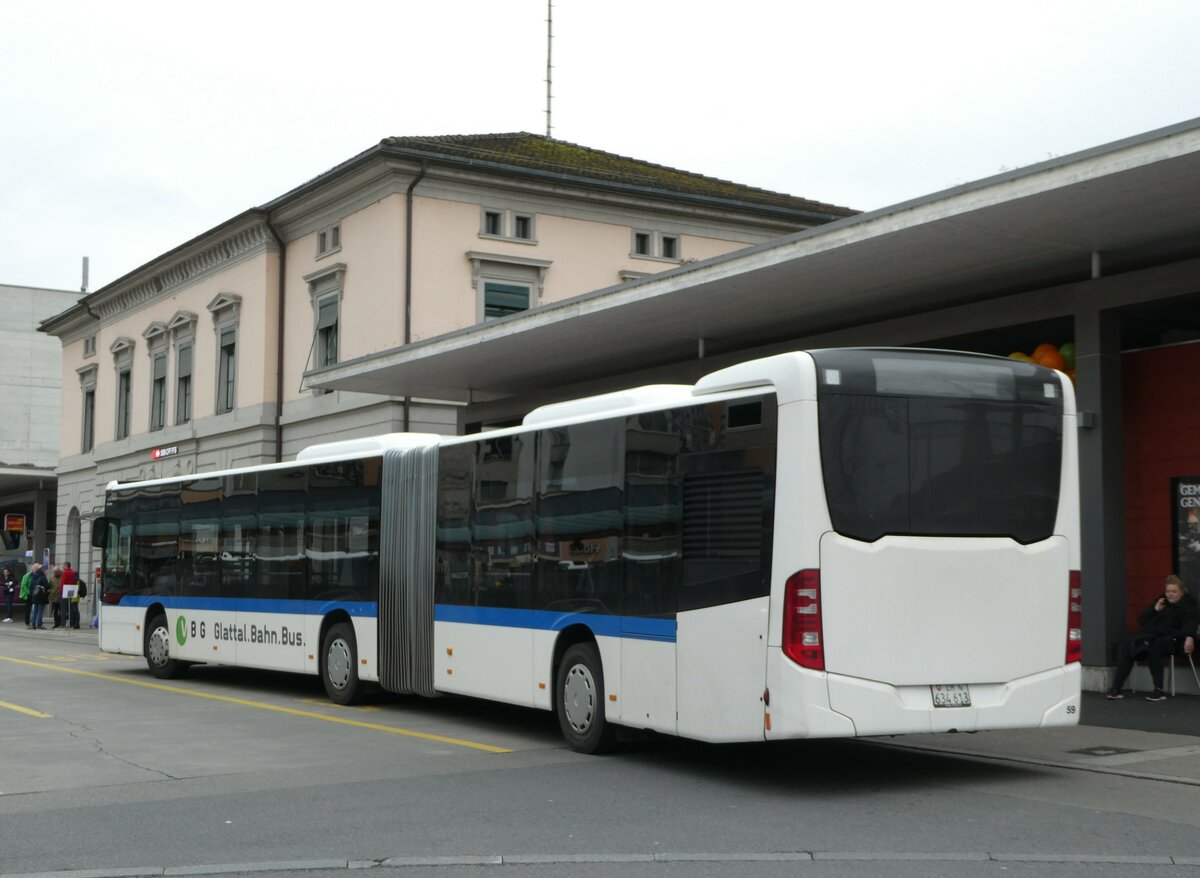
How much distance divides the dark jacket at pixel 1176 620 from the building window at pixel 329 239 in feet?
78.7

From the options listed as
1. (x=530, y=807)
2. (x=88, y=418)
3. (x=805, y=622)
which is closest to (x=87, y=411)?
(x=88, y=418)

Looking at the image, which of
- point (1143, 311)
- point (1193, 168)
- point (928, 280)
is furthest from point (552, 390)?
point (1193, 168)

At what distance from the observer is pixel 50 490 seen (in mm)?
68000

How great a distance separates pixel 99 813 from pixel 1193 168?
32.9ft

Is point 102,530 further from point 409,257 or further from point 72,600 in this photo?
point 72,600

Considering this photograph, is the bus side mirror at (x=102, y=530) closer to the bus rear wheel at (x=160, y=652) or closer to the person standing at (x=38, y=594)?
the bus rear wheel at (x=160, y=652)

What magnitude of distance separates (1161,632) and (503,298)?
2136 centimetres

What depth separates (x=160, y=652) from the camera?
21.4 m

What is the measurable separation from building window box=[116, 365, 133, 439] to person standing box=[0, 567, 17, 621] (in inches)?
264

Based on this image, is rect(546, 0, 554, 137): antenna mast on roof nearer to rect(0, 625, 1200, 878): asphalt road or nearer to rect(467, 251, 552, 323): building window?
rect(467, 251, 552, 323): building window

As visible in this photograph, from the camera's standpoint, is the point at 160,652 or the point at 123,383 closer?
the point at 160,652

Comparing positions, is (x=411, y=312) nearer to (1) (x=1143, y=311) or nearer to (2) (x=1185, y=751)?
(1) (x=1143, y=311)

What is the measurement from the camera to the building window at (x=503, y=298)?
34.5m

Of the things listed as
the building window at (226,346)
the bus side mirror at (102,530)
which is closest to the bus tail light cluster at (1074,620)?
the bus side mirror at (102,530)
